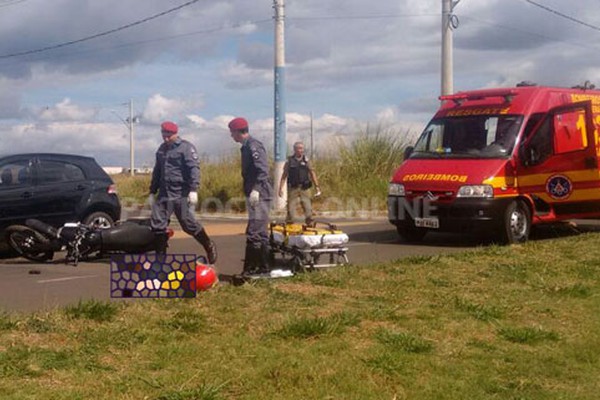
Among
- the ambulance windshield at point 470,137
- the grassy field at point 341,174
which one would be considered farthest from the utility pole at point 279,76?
the ambulance windshield at point 470,137

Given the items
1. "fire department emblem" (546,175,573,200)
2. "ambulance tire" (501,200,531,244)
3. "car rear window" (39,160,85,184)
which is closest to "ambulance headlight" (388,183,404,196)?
"ambulance tire" (501,200,531,244)

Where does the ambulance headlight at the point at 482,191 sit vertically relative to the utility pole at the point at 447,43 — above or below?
below

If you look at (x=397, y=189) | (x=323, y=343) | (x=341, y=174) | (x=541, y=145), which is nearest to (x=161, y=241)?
(x=397, y=189)

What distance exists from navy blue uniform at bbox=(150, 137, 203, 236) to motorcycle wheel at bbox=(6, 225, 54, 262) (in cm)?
212

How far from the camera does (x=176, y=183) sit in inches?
403

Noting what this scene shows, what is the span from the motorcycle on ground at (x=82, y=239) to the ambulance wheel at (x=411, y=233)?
181 inches

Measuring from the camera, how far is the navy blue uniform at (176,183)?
33.3 feet

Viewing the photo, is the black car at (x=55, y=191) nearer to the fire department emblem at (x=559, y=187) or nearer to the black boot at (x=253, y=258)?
the black boot at (x=253, y=258)

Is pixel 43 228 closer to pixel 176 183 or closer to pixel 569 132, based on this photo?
pixel 176 183

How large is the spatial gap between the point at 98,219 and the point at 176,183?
2.90m

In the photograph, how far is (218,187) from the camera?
86.6 ft

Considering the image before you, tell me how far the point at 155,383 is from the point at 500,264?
5875mm

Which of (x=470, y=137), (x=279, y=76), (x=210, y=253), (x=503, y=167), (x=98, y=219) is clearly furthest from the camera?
(x=279, y=76)

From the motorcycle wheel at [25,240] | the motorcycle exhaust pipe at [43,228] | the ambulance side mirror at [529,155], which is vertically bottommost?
the motorcycle wheel at [25,240]
